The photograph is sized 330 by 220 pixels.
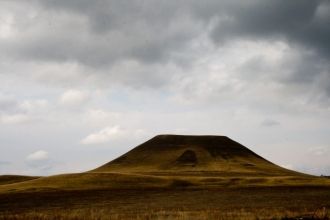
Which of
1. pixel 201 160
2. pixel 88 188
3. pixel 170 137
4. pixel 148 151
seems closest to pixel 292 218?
pixel 88 188

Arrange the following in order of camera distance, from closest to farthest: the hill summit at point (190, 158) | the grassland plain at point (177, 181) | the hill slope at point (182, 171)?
the grassland plain at point (177, 181) → the hill slope at point (182, 171) → the hill summit at point (190, 158)

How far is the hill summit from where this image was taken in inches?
5664

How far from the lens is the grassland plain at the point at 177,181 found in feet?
183

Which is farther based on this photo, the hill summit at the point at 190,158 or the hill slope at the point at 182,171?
the hill summit at the point at 190,158

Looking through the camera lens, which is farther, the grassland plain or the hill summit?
the hill summit

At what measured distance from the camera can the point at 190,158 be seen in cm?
16075

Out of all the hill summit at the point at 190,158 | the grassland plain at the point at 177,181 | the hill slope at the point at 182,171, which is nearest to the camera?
the grassland plain at the point at 177,181

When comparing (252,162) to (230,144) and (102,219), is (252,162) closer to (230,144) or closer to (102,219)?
(230,144)

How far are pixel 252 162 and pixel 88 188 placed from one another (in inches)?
3758

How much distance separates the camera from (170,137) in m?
197

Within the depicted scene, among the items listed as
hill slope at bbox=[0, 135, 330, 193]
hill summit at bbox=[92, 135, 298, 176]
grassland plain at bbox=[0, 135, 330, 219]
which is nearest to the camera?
grassland plain at bbox=[0, 135, 330, 219]

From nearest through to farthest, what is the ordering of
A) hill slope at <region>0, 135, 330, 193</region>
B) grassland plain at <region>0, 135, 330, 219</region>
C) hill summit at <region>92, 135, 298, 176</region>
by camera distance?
grassland plain at <region>0, 135, 330, 219</region>, hill slope at <region>0, 135, 330, 193</region>, hill summit at <region>92, 135, 298, 176</region>

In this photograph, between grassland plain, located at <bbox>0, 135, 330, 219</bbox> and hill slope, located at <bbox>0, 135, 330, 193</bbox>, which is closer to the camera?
grassland plain, located at <bbox>0, 135, 330, 219</bbox>

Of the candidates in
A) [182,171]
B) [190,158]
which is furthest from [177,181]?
[190,158]
